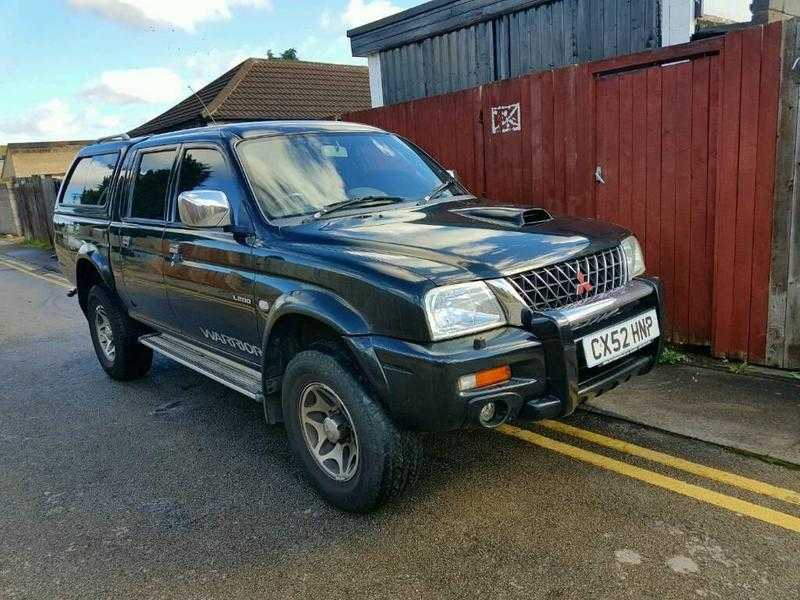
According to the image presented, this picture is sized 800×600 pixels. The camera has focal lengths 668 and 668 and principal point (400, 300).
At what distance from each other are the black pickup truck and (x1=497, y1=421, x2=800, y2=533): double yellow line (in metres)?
0.60

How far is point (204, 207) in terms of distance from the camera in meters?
3.62

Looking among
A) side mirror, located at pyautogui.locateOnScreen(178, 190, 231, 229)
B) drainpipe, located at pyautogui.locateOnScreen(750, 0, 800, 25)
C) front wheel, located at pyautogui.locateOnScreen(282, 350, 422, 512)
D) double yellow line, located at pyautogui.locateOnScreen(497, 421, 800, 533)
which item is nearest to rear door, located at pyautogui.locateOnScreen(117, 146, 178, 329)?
side mirror, located at pyautogui.locateOnScreen(178, 190, 231, 229)

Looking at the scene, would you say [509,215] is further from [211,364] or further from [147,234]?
[147,234]

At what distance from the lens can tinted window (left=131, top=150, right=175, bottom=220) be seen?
4.64m

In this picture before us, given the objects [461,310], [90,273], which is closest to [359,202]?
[461,310]

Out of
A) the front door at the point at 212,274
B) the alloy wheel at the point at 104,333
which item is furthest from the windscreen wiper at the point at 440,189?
the alloy wheel at the point at 104,333

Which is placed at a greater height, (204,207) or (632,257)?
(204,207)

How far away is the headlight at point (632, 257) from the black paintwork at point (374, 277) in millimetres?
83

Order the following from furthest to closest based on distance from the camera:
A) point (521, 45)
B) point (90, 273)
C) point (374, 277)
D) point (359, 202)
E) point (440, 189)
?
point (521, 45), point (90, 273), point (440, 189), point (359, 202), point (374, 277)

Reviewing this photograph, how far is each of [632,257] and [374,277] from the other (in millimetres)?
1593

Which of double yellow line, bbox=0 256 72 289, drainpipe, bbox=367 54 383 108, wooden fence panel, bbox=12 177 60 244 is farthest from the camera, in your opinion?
wooden fence panel, bbox=12 177 60 244

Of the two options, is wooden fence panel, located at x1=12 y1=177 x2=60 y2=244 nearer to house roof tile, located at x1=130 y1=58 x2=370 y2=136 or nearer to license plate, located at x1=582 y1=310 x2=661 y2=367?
house roof tile, located at x1=130 y1=58 x2=370 y2=136

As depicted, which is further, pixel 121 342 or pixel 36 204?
pixel 36 204

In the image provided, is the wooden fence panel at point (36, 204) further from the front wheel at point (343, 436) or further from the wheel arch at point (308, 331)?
the front wheel at point (343, 436)
